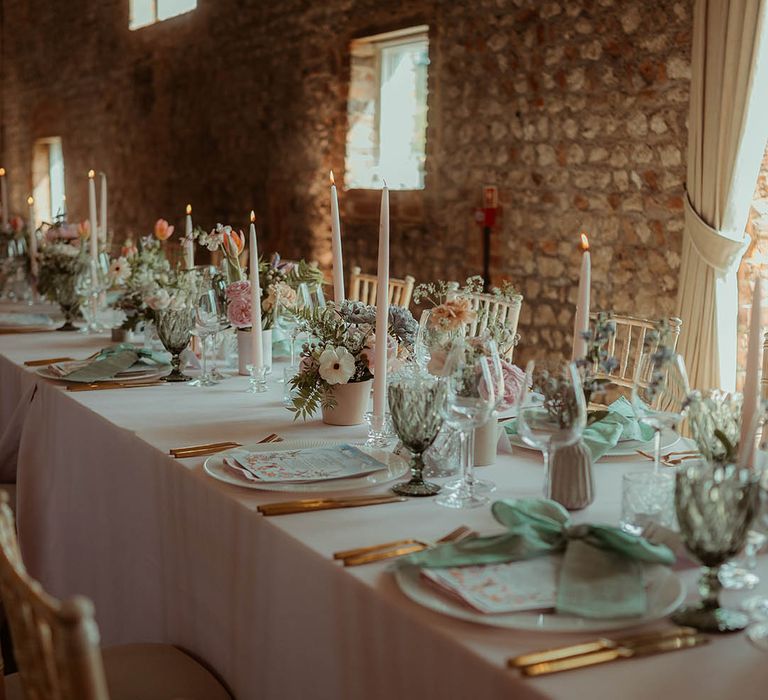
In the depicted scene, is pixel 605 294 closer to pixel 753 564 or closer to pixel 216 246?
pixel 216 246

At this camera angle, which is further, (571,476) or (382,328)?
(382,328)

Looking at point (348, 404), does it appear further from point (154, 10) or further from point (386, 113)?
point (154, 10)

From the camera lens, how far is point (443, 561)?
1.35 m

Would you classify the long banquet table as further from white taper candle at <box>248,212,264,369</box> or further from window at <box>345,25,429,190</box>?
window at <box>345,25,429,190</box>

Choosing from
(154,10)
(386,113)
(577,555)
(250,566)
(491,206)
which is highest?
(154,10)

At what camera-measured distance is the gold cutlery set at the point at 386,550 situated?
141cm

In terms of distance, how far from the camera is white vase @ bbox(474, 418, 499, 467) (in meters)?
1.92

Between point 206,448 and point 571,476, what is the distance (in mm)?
764

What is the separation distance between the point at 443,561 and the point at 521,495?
432 millimetres

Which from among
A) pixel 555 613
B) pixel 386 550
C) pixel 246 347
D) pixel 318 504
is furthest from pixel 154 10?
pixel 555 613

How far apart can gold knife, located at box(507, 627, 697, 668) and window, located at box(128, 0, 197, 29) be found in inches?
335

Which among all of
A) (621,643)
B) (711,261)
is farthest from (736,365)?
(621,643)

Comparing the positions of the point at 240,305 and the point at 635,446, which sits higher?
the point at 240,305

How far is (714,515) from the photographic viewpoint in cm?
116
